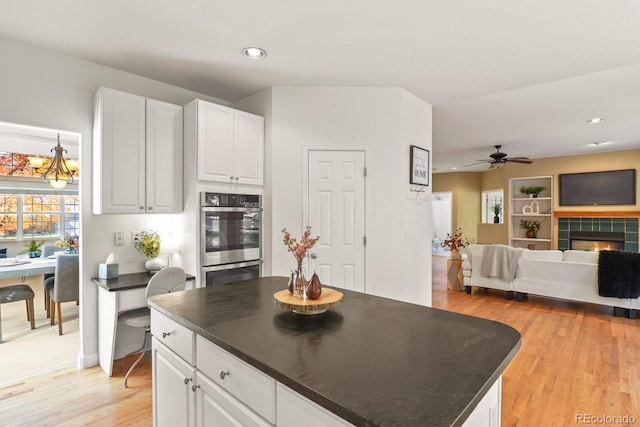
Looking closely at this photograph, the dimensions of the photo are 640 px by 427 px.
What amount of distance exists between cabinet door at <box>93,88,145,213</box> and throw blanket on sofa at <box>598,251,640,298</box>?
5.38 m

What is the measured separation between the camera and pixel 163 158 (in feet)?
9.89

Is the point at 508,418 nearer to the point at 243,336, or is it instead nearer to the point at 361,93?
the point at 243,336

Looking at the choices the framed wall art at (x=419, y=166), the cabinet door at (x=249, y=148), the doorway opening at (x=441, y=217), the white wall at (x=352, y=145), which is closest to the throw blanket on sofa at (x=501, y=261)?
the framed wall art at (x=419, y=166)

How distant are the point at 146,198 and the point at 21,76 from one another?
4.10ft

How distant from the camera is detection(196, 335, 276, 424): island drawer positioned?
42.1 inches

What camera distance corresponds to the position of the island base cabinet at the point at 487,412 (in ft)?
3.26

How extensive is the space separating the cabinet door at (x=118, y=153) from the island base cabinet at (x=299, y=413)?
2.40 metres

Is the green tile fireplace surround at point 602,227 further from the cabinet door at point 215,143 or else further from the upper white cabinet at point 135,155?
the upper white cabinet at point 135,155

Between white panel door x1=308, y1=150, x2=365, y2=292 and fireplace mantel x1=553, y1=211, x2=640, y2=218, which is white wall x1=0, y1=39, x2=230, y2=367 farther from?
fireplace mantel x1=553, y1=211, x2=640, y2=218

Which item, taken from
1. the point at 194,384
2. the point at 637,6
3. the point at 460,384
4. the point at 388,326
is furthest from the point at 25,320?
the point at 637,6

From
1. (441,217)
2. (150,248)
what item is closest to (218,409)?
(150,248)

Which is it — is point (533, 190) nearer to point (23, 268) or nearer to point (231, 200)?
point (231, 200)

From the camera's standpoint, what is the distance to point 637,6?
80.7 inches

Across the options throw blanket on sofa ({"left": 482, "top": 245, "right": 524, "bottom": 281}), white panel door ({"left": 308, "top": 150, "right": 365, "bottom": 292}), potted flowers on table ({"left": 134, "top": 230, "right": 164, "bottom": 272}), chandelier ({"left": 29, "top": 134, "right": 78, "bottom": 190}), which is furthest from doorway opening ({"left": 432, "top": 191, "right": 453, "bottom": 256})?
chandelier ({"left": 29, "top": 134, "right": 78, "bottom": 190})
